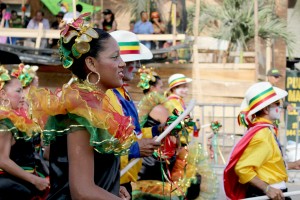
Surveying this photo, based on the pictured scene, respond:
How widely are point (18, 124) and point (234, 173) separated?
1845 mm

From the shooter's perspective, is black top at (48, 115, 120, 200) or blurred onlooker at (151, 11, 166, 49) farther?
blurred onlooker at (151, 11, 166, 49)

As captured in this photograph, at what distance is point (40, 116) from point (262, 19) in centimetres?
1544

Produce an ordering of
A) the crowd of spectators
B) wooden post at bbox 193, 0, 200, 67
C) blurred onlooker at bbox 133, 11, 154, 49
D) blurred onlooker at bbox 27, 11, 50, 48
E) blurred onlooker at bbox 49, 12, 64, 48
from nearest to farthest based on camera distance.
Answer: blurred onlooker at bbox 49, 12, 64, 48 → the crowd of spectators → blurred onlooker at bbox 27, 11, 50, 48 → blurred onlooker at bbox 133, 11, 154, 49 → wooden post at bbox 193, 0, 200, 67

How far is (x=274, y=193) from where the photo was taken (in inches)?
257

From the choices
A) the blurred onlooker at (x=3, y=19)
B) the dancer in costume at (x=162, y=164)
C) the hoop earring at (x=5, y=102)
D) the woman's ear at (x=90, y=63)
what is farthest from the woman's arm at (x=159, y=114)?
the blurred onlooker at (x=3, y=19)

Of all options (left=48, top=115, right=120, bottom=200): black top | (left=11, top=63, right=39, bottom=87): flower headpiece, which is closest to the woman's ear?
(left=48, top=115, right=120, bottom=200): black top

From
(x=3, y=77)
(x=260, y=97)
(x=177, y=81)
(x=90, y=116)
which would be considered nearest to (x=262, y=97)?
(x=260, y=97)

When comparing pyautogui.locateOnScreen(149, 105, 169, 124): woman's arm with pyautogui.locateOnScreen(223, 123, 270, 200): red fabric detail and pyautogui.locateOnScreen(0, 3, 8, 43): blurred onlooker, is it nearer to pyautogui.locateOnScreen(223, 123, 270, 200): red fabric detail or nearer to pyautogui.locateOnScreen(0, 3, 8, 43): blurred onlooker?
pyautogui.locateOnScreen(223, 123, 270, 200): red fabric detail

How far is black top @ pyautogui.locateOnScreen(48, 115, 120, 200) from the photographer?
390 centimetres

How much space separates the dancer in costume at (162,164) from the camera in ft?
26.2

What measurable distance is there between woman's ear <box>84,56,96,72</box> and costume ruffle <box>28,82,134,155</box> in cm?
9

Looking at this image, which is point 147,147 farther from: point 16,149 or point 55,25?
point 55,25

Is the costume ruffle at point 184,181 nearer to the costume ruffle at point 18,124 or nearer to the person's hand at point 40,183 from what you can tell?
the person's hand at point 40,183

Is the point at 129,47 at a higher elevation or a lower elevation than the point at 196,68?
higher
